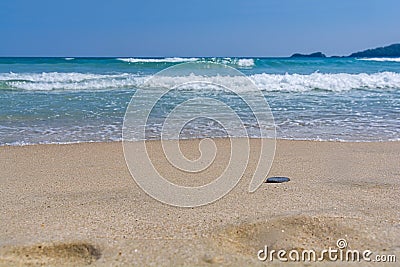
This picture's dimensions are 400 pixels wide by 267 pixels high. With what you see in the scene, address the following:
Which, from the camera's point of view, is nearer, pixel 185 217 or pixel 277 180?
pixel 185 217

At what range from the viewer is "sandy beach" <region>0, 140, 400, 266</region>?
2.38 m

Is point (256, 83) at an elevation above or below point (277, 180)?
above

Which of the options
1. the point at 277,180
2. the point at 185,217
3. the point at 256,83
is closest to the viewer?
the point at 185,217

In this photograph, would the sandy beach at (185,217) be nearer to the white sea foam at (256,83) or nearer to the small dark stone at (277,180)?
the small dark stone at (277,180)

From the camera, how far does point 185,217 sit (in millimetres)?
2879

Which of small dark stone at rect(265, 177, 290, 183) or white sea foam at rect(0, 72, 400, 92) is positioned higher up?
white sea foam at rect(0, 72, 400, 92)

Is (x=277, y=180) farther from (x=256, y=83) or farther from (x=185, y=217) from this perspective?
(x=256, y=83)

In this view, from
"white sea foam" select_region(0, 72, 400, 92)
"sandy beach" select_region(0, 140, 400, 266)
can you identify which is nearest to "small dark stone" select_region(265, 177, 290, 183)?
"sandy beach" select_region(0, 140, 400, 266)

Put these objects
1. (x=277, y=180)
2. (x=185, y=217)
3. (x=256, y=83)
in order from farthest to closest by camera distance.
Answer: (x=256, y=83)
(x=277, y=180)
(x=185, y=217)

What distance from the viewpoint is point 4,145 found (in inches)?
219

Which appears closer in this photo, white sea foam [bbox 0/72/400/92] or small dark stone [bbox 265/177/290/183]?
small dark stone [bbox 265/177/290/183]

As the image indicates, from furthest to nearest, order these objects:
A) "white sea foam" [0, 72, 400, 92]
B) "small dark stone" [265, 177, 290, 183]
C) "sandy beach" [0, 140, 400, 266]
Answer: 1. "white sea foam" [0, 72, 400, 92]
2. "small dark stone" [265, 177, 290, 183]
3. "sandy beach" [0, 140, 400, 266]

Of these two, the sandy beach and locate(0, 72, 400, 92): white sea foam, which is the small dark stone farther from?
locate(0, 72, 400, 92): white sea foam

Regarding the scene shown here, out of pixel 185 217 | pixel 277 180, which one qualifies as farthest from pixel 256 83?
pixel 185 217
